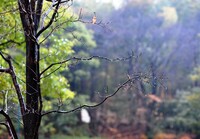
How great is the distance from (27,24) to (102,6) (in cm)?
1208

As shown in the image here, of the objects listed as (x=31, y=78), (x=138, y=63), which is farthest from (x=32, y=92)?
(x=138, y=63)

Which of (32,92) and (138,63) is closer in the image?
(32,92)

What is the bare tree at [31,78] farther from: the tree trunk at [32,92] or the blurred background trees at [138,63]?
the blurred background trees at [138,63]

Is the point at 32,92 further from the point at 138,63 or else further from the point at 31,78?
the point at 138,63

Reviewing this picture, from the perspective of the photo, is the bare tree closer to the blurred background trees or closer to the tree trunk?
the tree trunk

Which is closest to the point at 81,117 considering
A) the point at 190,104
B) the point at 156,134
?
the point at 156,134

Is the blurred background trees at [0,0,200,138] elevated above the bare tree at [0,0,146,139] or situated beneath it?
elevated above

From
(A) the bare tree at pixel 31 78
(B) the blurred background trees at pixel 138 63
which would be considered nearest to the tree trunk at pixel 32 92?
(A) the bare tree at pixel 31 78

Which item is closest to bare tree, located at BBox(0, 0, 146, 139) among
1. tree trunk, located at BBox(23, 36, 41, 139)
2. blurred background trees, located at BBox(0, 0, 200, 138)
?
tree trunk, located at BBox(23, 36, 41, 139)

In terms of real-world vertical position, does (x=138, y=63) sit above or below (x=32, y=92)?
above

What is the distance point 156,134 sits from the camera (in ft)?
38.1

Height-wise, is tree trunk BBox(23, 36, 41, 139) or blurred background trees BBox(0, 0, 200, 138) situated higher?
blurred background trees BBox(0, 0, 200, 138)

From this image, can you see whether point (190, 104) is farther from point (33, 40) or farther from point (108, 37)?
point (33, 40)

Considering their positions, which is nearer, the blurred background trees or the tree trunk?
the tree trunk
